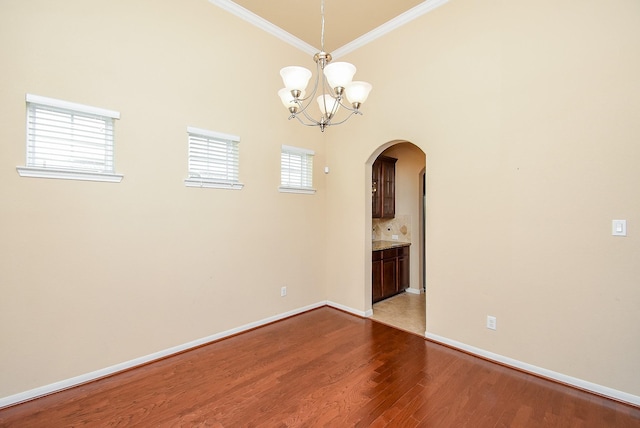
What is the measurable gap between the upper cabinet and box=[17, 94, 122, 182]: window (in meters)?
3.59

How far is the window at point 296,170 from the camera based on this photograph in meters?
3.96

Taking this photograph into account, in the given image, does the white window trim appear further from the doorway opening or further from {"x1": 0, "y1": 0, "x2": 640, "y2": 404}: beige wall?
the doorway opening

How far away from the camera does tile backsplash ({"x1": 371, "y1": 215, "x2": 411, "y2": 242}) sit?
531 centimetres

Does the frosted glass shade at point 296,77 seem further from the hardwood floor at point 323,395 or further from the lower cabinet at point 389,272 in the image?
the lower cabinet at point 389,272

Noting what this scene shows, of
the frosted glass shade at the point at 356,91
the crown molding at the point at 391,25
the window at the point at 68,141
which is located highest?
the crown molding at the point at 391,25

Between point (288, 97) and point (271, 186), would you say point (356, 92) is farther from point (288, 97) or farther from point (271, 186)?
point (271, 186)

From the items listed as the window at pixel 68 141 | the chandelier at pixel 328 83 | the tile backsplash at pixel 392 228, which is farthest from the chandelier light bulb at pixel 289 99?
the tile backsplash at pixel 392 228

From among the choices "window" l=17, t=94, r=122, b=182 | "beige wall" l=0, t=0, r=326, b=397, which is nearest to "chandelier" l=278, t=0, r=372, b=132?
"beige wall" l=0, t=0, r=326, b=397

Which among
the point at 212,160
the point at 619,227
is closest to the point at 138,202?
the point at 212,160

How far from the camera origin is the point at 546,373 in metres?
2.52

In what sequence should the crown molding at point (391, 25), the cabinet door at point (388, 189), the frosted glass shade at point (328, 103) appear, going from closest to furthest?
the frosted glass shade at point (328, 103), the crown molding at point (391, 25), the cabinet door at point (388, 189)

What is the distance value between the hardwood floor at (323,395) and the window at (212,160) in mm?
1810

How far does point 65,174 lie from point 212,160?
1.29 meters

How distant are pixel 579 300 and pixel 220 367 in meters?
3.21
